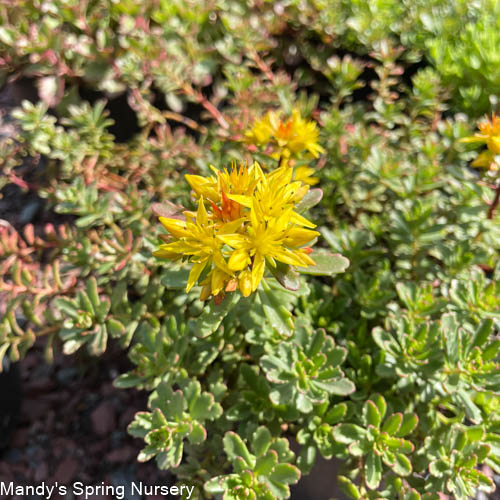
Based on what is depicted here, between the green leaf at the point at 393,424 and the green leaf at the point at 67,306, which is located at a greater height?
the green leaf at the point at 393,424

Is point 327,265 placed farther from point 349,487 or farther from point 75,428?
point 75,428

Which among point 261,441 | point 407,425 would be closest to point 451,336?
point 407,425

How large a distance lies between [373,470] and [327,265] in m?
0.63

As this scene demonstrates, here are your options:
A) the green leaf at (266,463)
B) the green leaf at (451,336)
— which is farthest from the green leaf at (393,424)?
the green leaf at (266,463)

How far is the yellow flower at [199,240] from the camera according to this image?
96 centimetres

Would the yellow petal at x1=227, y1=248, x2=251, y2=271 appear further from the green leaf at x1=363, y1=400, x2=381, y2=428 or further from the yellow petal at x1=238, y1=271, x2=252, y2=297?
the green leaf at x1=363, y1=400, x2=381, y2=428

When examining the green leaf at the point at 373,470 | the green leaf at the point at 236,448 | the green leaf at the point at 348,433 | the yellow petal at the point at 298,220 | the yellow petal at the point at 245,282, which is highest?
the yellow petal at the point at 298,220

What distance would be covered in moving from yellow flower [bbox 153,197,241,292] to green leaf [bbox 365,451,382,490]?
769 mm

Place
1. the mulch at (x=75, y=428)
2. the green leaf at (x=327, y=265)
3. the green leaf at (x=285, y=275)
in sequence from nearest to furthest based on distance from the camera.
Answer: the green leaf at (x=285, y=275) < the green leaf at (x=327, y=265) < the mulch at (x=75, y=428)

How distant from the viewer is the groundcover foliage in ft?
3.79

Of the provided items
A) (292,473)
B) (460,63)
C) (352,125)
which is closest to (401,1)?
(460,63)

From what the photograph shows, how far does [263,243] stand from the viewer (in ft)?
3.17

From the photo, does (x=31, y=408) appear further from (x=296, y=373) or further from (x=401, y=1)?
(x=401, y=1)

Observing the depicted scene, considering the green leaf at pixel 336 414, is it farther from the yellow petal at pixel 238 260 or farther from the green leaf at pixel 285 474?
the yellow petal at pixel 238 260
